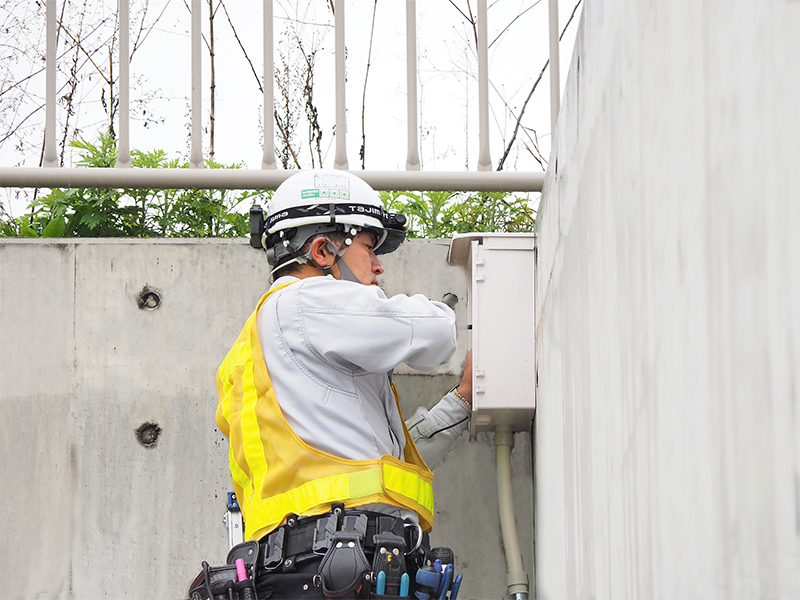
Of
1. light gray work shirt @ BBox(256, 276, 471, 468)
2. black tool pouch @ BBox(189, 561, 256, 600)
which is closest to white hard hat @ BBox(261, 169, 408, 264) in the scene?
light gray work shirt @ BBox(256, 276, 471, 468)

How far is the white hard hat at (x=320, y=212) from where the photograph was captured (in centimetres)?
321

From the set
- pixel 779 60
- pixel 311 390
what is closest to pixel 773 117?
pixel 779 60

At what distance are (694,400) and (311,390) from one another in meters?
1.95

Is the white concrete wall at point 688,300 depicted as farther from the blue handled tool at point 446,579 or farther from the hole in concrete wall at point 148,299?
the hole in concrete wall at point 148,299

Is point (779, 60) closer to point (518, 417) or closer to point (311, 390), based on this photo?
point (311, 390)

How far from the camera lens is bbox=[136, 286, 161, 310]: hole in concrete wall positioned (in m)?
3.70

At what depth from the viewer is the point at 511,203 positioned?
410cm

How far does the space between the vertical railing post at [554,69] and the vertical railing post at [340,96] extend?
2.65 feet

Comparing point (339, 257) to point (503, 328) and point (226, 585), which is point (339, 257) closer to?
point (503, 328)

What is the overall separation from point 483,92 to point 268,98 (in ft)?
2.73

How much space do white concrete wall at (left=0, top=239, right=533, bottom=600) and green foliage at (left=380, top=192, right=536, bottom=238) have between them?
0.26 m

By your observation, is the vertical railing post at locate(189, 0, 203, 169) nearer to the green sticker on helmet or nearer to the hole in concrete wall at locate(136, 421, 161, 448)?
the green sticker on helmet

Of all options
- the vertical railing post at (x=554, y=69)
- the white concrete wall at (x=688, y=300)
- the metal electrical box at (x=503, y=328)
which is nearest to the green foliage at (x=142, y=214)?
the metal electrical box at (x=503, y=328)

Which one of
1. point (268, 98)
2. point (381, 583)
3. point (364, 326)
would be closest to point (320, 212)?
point (364, 326)
